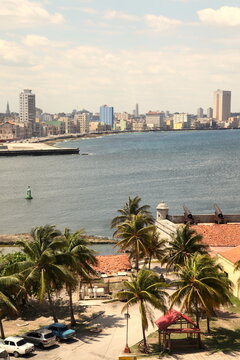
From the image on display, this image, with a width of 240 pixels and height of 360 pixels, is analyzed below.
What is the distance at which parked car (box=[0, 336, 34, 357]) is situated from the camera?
3098 cm

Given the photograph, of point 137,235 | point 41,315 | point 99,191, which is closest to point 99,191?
point 99,191

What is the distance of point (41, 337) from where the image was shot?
3244 centimetres

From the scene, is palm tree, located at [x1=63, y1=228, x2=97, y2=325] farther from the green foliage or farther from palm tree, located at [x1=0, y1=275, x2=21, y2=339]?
the green foliage

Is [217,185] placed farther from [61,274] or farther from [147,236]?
[61,274]

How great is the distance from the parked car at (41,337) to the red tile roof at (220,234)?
23034 mm

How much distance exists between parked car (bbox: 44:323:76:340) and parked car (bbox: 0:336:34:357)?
97.3 inches

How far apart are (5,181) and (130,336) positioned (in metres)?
132

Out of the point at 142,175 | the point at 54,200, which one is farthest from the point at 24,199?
the point at 142,175

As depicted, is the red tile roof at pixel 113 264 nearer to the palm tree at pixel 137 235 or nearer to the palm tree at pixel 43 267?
the palm tree at pixel 137 235

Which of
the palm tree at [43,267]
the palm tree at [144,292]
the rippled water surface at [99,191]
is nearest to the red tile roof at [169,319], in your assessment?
the palm tree at [144,292]

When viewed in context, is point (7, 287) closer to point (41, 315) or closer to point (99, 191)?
point (41, 315)

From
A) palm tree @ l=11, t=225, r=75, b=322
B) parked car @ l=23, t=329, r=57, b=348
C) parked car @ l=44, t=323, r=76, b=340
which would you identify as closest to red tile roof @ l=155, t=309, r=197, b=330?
parked car @ l=44, t=323, r=76, b=340

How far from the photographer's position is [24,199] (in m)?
124

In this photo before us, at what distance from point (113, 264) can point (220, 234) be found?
11990 mm
